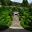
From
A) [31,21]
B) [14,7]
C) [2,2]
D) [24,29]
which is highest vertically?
[2,2]

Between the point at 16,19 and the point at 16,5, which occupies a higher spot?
the point at 16,5

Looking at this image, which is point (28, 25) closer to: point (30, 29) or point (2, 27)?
point (30, 29)

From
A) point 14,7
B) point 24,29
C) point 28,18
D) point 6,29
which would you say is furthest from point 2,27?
point 14,7

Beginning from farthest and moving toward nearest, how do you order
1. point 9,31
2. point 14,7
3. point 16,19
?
point 14,7 → point 16,19 → point 9,31

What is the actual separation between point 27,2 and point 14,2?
14.6 inches

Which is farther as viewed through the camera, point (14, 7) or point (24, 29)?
point (14, 7)

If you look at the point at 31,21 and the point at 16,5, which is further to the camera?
the point at 16,5

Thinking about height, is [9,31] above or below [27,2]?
below

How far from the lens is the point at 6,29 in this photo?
156 cm

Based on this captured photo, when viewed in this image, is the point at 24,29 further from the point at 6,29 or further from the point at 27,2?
the point at 27,2

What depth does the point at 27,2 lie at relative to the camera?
238 centimetres

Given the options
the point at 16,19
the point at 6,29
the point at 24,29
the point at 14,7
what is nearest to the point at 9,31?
the point at 6,29

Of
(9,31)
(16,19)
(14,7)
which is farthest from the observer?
(14,7)

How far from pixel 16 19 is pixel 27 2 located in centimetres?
65
